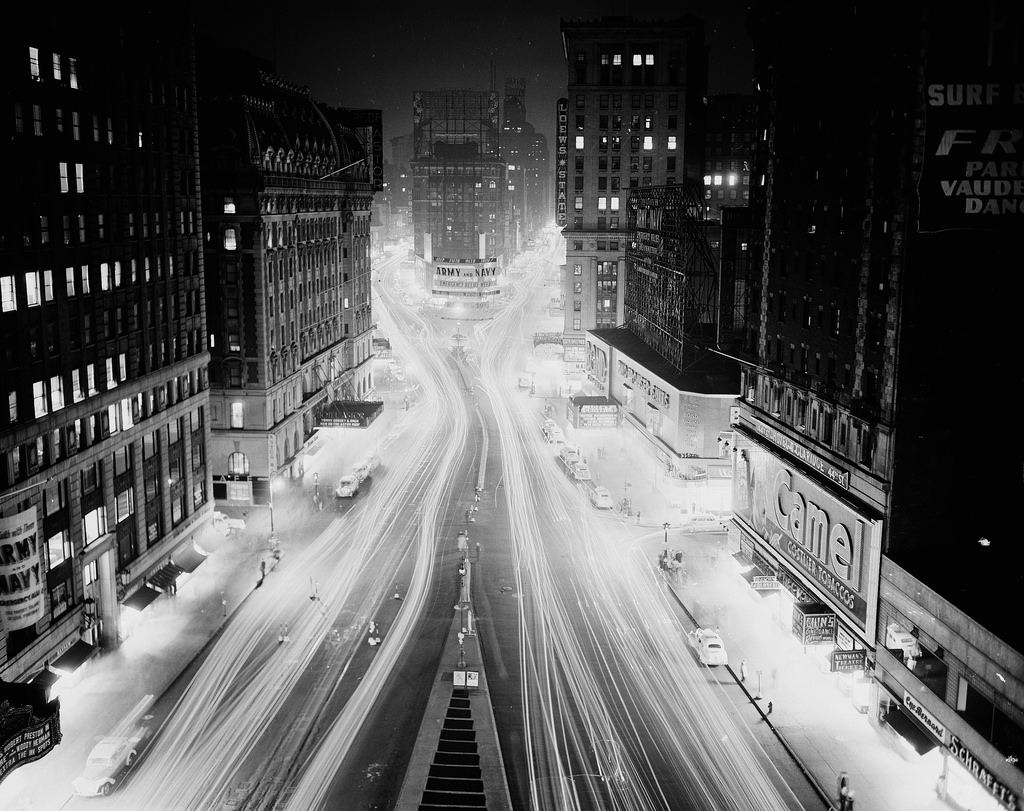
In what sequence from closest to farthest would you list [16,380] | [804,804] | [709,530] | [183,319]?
[804,804] → [16,380] → [183,319] → [709,530]

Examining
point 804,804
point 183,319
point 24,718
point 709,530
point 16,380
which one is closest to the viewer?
point 24,718

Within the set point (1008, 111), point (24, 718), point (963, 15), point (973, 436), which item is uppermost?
point (963, 15)

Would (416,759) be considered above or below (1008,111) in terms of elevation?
below

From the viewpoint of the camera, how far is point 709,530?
81375 mm

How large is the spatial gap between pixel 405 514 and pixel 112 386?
1213 inches

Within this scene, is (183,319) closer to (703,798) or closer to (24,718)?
(24,718)

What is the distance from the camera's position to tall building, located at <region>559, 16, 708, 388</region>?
448ft

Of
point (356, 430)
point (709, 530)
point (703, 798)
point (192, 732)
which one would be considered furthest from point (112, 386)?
point (356, 430)

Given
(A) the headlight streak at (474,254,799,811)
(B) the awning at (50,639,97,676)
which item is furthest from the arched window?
(B) the awning at (50,639,97,676)

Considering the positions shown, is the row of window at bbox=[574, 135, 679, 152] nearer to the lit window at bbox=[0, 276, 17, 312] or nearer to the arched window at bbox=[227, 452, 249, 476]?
the arched window at bbox=[227, 452, 249, 476]

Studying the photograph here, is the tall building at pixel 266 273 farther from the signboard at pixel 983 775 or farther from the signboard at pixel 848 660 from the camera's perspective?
the signboard at pixel 983 775

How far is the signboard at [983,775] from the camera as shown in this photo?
39156mm

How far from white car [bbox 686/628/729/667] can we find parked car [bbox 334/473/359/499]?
40.3 metres

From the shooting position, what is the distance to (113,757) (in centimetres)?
4384
